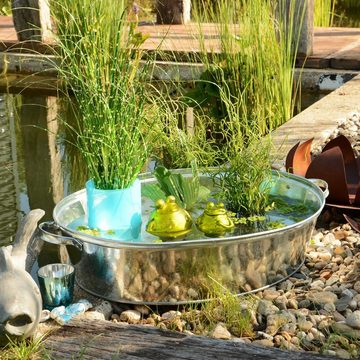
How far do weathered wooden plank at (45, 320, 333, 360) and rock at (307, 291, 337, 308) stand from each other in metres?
0.48

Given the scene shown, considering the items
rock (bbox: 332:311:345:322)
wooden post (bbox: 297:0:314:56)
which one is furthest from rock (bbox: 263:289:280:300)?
wooden post (bbox: 297:0:314:56)

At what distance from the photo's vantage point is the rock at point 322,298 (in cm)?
272

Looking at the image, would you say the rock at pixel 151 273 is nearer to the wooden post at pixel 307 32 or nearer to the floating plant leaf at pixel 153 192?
the floating plant leaf at pixel 153 192

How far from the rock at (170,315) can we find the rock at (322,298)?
0.43m

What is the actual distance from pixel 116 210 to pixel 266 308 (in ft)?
2.10

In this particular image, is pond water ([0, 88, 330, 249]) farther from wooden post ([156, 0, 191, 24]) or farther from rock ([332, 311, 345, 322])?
wooden post ([156, 0, 191, 24])

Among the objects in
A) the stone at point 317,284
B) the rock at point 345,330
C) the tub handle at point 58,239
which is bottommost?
the stone at point 317,284

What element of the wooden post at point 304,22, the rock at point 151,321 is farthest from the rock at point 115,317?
the wooden post at point 304,22

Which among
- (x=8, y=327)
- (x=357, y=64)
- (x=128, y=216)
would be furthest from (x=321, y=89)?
(x=8, y=327)

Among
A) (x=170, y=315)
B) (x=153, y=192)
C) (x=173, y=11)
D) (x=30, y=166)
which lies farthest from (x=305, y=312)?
(x=173, y=11)

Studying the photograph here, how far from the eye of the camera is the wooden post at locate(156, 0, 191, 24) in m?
8.35

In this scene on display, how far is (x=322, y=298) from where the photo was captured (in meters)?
2.74

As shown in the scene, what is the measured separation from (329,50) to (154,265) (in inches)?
176

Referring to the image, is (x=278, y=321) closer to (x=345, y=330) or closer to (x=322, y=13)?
(x=345, y=330)
